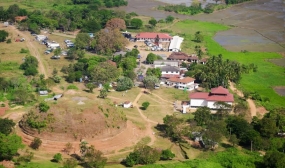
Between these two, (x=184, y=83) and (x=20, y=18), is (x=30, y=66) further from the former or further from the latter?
(x=20, y=18)

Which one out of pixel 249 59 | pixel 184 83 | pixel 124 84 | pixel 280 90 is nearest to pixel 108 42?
pixel 124 84

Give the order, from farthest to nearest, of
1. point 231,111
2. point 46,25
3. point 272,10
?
point 272,10 < point 46,25 < point 231,111

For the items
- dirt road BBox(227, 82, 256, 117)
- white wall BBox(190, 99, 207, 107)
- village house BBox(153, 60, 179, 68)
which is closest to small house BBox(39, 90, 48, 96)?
white wall BBox(190, 99, 207, 107)

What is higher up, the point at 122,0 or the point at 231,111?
the point at 122,0

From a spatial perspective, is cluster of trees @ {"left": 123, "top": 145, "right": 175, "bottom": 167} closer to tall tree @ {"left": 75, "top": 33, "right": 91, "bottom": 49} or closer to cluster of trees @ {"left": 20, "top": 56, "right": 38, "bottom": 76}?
cluster of trees @ {"left": 20, "top": 56, "right": 38, "bottom": 76}

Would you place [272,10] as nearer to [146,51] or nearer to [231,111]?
[146,51]

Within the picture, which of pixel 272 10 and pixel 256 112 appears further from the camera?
pixel 272 10

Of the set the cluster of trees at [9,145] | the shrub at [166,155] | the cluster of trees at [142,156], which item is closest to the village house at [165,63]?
the shrub at [166,155]

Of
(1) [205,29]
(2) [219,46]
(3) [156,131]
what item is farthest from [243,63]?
(3) [156,131]
